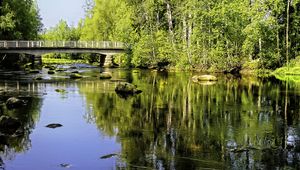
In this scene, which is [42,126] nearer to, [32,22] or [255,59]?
[255,59]

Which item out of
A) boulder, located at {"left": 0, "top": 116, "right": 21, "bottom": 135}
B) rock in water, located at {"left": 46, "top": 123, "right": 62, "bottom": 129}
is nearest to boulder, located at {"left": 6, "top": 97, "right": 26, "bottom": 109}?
rock in water, located at {"left": 46, "top": 123, "right": 62, "bottom": 129}

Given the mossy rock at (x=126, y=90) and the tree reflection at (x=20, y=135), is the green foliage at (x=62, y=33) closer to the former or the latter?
the mossy rock at (x=126, y=90)

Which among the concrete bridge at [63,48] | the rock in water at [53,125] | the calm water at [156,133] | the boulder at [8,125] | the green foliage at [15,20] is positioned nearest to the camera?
the calm water at [156,133]

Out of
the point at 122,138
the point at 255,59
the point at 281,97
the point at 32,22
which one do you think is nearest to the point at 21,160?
the point at 122,138

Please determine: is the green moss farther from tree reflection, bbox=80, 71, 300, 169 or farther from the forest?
tree reflection, bbox=80, 71, 300, 169

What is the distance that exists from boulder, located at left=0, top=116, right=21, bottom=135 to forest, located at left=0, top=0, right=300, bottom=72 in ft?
149

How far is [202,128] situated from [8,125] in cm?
910

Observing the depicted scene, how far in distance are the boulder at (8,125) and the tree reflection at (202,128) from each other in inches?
157

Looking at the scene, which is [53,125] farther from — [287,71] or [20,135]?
[287,71]

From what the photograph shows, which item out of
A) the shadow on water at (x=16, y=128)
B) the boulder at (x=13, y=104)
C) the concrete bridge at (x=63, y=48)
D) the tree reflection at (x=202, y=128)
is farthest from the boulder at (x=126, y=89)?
the concrete bridge at (x=63, y=48)

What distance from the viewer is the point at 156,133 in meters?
19.9

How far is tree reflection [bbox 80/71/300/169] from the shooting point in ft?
51.3

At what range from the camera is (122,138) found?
62.0ft

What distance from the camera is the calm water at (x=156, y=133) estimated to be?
1545cm
